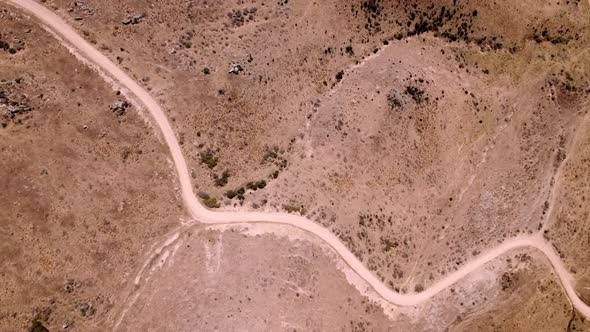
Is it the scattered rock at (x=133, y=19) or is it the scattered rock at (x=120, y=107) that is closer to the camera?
the scattered rock at (x=120, y=107)

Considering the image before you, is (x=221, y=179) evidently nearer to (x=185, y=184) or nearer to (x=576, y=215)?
(x=185, y=184)

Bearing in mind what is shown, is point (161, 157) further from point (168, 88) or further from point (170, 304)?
point (170, 304)

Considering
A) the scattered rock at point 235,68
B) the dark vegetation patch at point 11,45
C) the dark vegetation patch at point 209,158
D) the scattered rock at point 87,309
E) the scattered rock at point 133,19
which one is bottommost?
the scattered rock at point 87,309

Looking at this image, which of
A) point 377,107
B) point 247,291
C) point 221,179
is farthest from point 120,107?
point 377,107

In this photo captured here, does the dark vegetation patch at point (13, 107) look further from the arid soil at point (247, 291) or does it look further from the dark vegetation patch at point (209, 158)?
the arid soil at point (247, 291)

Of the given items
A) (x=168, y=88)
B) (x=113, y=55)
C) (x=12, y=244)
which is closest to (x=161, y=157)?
(x=168, y=88)

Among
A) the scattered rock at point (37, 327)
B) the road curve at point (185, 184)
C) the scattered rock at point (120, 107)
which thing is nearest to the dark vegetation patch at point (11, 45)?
the road curve at point (185, 184)

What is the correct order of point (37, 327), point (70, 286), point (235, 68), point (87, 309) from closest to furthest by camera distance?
1. point (37, 327)
2. point (70, 286)
3. point (87, 309)
4. point (235, 68)

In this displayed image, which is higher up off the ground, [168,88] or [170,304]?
[168,88]

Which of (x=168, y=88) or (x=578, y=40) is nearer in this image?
(x=168, y=88)
